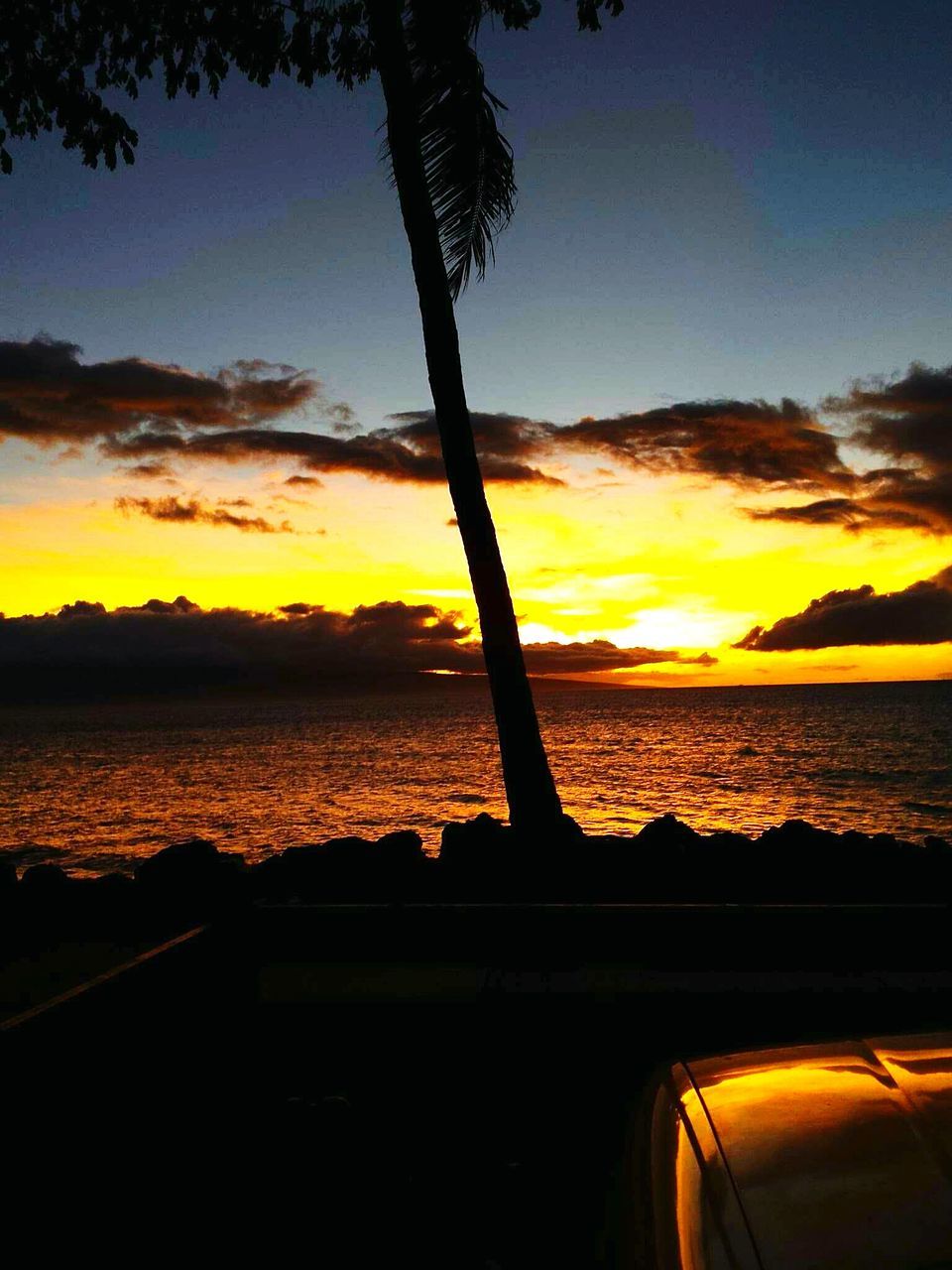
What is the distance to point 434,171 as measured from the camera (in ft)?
30.6

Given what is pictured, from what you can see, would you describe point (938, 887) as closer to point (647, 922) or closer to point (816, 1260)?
point (647, 922)

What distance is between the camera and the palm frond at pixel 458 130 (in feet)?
29.9

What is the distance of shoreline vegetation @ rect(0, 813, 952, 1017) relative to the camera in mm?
7277

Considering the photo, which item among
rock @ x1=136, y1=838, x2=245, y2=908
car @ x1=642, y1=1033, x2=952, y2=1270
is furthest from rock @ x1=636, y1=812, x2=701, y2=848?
car @ x1=642, y1=1033, x2=952, y2=1270

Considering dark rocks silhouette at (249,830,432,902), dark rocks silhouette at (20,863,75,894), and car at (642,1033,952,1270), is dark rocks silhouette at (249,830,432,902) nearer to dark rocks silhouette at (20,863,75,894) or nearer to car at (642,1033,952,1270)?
dark rocks silhouette at (20,863,75,894)

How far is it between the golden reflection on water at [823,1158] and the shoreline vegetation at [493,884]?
409 cm

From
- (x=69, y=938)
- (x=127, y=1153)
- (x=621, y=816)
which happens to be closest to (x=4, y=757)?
(x=621, y=816)

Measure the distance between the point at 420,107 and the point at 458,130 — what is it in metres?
0.43

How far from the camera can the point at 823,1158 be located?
1.77m

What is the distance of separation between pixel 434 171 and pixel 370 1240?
9.21 m

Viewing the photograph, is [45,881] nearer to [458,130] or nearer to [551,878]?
[551,878]

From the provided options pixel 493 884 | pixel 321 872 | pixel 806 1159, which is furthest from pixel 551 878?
pixel 806 1159

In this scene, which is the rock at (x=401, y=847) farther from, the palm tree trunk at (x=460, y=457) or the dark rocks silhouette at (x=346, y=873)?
the palm tree trunk at (x=460, y=457)

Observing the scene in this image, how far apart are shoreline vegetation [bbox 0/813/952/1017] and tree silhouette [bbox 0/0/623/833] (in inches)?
26.1
